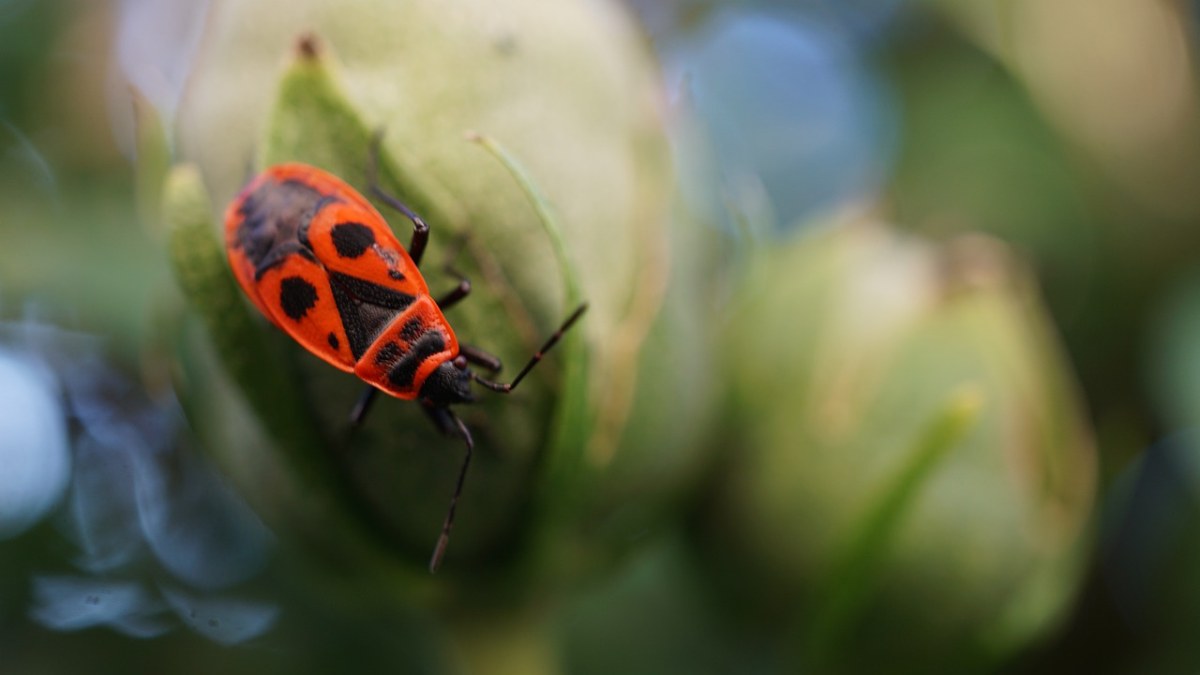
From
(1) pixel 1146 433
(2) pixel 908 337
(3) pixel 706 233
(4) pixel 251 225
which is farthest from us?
(1) pixel 1146 433

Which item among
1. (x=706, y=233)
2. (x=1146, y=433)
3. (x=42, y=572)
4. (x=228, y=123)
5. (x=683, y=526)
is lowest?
(x=1146, y=433)

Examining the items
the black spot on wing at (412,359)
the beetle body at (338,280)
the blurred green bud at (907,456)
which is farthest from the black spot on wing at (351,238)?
the blurred green bud at (907,456)

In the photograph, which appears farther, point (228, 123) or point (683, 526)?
point (683, 526)

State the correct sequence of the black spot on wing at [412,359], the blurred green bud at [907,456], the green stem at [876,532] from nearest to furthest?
the black spot on wing at [412,359] < the green stem at [876,532] < the blurred green bud at [907,456]

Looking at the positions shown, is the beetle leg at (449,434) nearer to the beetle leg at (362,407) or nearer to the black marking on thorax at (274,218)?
the beetle leg at (362,407)

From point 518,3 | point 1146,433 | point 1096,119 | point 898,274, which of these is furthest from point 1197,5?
point 518,3

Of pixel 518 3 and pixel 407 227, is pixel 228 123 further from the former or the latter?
pixel 518 3

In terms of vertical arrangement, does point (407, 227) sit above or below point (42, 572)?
above

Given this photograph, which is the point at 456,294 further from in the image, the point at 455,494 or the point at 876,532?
the point at 876,532

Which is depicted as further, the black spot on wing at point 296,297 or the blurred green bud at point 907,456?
the blurred green bud at point 907,456

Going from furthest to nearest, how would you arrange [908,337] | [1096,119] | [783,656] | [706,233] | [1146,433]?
[1096,119] < [1146,433] < [783,656] < [908,337] < [706,233]
